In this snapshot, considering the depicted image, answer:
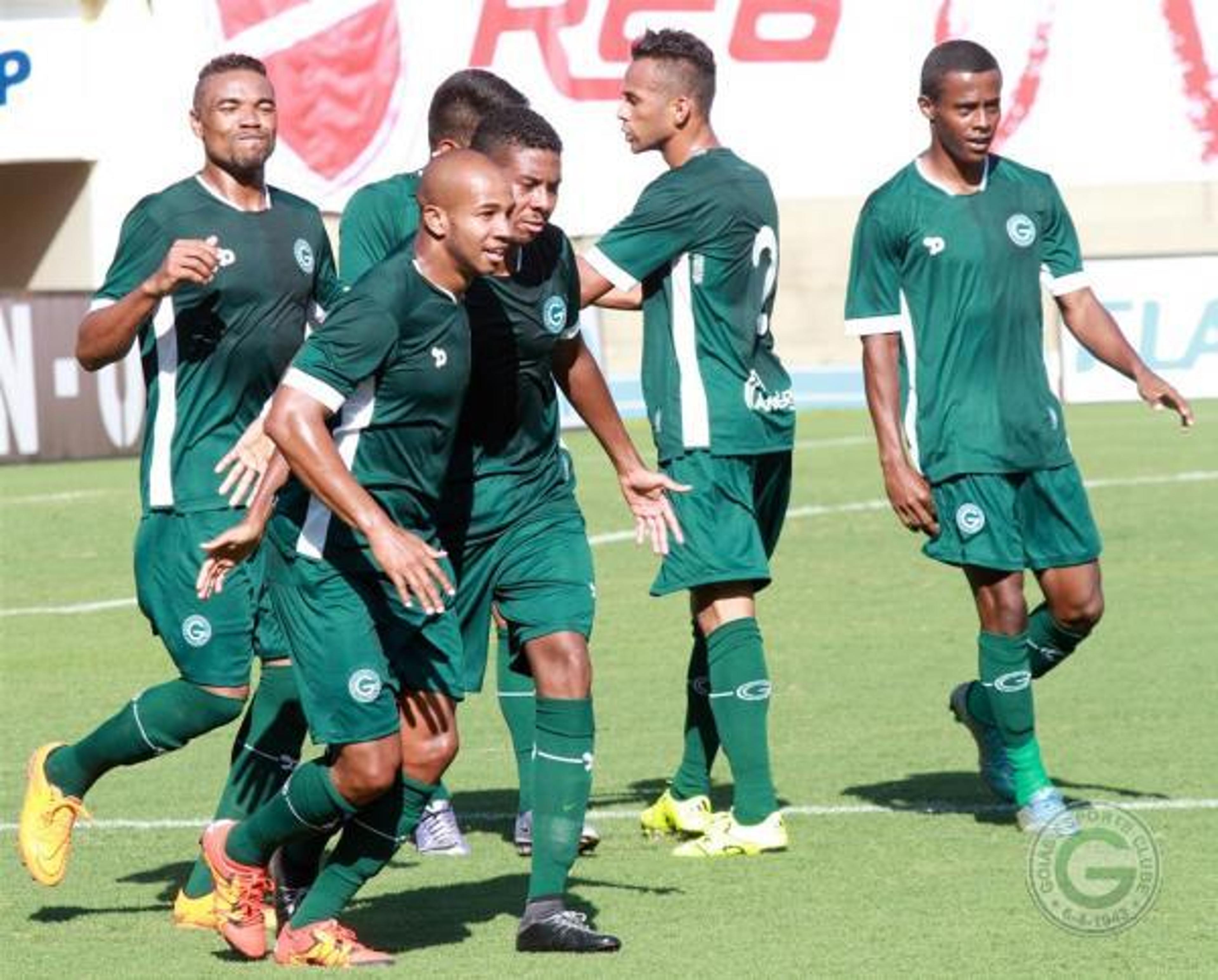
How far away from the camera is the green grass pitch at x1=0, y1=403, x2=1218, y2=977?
6863 mm

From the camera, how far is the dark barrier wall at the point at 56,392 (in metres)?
24.0

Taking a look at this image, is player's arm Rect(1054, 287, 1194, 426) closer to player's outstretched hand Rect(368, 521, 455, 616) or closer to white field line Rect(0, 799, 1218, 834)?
white field line Rect(0, 799, 1218, 834)

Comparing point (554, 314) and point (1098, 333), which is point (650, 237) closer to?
point (554, 314)

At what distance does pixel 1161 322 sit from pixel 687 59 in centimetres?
2181

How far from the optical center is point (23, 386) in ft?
79.6

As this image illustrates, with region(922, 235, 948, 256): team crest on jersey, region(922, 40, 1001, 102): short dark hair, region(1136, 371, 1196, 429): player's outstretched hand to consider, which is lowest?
region(1136, 371, 1196, 429): player's outstretched hand

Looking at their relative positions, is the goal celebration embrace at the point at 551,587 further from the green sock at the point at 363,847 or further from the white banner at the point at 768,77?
the white banner at the point at 768,77

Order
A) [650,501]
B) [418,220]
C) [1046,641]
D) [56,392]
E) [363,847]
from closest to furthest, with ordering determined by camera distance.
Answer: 1. [363,847]
2. [650,501]
3. [418,220]
4. [1046,641]
5. [56,392]

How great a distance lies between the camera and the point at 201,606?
7496 mm

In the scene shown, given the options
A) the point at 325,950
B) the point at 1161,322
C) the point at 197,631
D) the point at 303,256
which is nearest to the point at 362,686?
the point at 325,950

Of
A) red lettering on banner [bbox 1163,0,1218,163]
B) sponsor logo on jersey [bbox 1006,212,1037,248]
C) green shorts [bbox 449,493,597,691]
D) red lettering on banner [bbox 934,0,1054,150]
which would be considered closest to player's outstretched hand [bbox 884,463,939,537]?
sponsor logo on jersey [bbox 1006,212,1037,248]

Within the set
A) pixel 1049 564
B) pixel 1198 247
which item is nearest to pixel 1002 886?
pixel 1049 564

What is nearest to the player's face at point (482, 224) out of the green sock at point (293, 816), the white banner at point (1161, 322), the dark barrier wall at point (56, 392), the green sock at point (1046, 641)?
the green sock at point (293, 816)

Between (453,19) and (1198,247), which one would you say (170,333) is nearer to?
(453,19)
